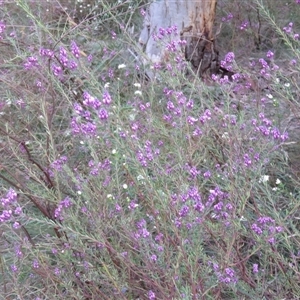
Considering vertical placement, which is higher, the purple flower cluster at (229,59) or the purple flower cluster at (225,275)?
the purple flower cluster at (229,59)

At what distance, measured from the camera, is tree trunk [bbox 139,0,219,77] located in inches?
186

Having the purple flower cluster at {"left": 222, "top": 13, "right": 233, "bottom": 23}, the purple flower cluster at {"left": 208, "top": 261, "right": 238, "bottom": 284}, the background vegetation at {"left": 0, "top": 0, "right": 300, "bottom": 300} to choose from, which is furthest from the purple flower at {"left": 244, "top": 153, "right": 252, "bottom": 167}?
the purple flower cluster at {"left": 222, "top": 13, "right": 233, "bottom": 23}

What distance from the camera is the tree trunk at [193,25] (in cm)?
473

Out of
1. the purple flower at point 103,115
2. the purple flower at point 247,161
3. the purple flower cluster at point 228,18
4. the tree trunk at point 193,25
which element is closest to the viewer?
the purple flower at point 103,115

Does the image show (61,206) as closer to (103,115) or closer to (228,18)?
(103,115)

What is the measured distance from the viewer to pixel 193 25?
4.77 metres

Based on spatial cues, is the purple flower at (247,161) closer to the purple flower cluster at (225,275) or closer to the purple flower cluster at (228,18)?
the purple flower cluster at (225,275)

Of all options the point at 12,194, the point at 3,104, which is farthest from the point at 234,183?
the point at 3,104

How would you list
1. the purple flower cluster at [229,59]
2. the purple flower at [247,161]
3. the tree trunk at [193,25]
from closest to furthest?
the purple flower at [247,161] < the purple flower cluster at [229,59] < the tree trunk at [193,25]

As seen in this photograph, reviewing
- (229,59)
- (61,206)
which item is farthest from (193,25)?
(61,206)

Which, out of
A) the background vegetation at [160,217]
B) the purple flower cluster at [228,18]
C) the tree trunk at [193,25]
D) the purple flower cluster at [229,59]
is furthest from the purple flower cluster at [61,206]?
the purple flower cluster at [228,18]

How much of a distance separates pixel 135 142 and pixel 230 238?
1.59ft

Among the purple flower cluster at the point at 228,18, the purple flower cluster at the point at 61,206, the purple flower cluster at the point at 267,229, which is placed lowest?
the purple flower cluster at the point at 228,18

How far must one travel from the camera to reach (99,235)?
2.09 m
